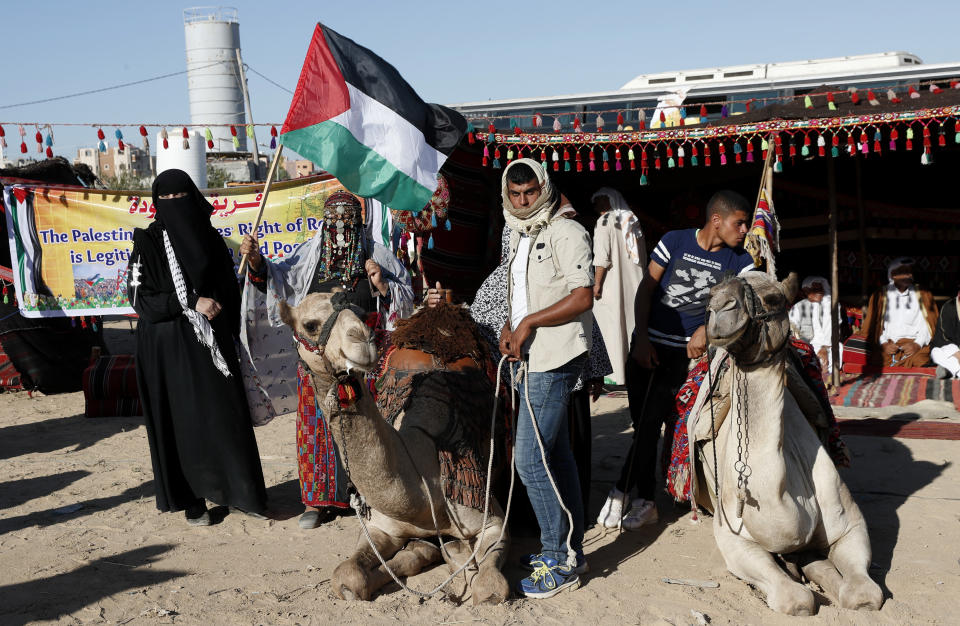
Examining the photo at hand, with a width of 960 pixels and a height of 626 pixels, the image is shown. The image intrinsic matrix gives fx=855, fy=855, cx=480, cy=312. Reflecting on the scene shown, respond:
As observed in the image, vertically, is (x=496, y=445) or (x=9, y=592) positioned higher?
(x=496, y=445)

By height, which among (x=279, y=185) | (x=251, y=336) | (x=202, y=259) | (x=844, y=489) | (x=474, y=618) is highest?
(x=279, y=185)

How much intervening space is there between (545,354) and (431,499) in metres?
0.86

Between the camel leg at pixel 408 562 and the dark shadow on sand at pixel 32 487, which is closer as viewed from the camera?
the camel leg at pixel 408 562

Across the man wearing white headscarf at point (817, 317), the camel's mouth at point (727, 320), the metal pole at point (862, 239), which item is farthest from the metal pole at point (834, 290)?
the camel's mouth at point (727, 320)

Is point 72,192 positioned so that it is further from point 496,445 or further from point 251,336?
point 496,445

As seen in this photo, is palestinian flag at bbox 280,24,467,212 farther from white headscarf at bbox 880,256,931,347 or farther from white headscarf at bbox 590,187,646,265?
white headscarf at bbox 880,256,931,347

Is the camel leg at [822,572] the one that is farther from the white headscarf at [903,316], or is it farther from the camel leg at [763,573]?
the white headscarf at [903,316]

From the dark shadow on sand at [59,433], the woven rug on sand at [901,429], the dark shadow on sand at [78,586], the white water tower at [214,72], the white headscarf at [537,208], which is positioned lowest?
the woven rug on sand at [901,429]

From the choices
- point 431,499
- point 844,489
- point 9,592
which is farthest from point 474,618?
point 9,592

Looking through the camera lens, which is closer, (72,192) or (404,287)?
(404,287)

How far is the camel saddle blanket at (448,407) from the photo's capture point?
397 cm

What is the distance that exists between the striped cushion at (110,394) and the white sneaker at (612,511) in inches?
212

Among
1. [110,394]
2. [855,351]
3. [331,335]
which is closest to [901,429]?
[855,351]

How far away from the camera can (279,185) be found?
27.0 ft
